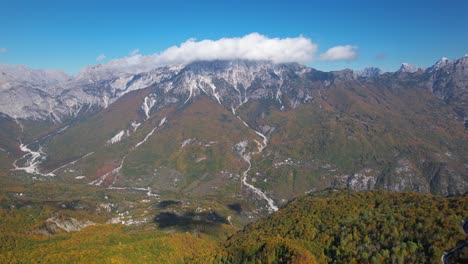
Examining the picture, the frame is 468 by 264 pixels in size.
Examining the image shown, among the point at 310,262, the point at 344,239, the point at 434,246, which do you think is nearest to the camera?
the point at 434,246

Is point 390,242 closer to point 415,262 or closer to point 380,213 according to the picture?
point 415,262

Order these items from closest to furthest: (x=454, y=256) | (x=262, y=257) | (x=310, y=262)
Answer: (x=454, y=256), (x=310, y=262), (x=262, y=257)

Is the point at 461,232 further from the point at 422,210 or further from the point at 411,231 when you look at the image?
the point at 422,210

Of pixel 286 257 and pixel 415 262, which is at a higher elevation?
pixel 415 262

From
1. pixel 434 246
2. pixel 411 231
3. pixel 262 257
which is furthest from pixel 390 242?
pixel 262 257

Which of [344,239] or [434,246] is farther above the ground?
[434,246]

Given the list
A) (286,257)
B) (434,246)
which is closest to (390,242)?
(434,246)

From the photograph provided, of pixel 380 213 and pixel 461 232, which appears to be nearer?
pixel 461 232

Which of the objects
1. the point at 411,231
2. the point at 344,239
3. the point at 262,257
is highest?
the point at 411,231

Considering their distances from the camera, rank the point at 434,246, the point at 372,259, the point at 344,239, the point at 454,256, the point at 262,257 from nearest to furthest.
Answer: the point at 454,256 < the point at 434,246 < the point at 372,259 < the point at 344,239 < the point at 262,257
